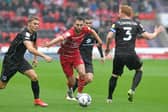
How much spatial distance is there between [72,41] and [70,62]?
72 centimetres

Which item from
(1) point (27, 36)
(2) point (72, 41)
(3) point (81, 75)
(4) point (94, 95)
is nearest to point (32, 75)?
(1) point (27, 36)

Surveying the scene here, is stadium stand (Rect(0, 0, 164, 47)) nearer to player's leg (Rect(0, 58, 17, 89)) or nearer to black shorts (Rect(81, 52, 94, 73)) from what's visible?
black shorts (Rect(81, 52, 94, 73))

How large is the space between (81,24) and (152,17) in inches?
1215

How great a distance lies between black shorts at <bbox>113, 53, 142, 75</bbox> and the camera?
14.4 metres

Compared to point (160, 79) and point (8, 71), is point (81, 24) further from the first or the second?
point (160, 79)

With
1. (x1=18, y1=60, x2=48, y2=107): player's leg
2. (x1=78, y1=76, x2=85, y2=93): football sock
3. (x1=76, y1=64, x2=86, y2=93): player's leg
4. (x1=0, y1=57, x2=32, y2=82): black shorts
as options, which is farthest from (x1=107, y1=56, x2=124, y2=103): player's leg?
(x1=0, y1=57, x2=32, y2=82): black shorts

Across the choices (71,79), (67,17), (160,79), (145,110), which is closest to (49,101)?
(71,79)

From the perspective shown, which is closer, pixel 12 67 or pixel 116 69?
pixel 12 67

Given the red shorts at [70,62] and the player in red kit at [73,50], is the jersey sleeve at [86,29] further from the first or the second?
the red shorts at [70,62]

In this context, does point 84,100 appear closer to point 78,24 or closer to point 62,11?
point 78,24

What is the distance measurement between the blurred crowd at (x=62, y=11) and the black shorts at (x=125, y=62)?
80.9ft

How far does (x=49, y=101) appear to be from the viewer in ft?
49.0

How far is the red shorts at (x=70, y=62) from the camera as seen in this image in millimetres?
15055

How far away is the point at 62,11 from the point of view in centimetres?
4241
